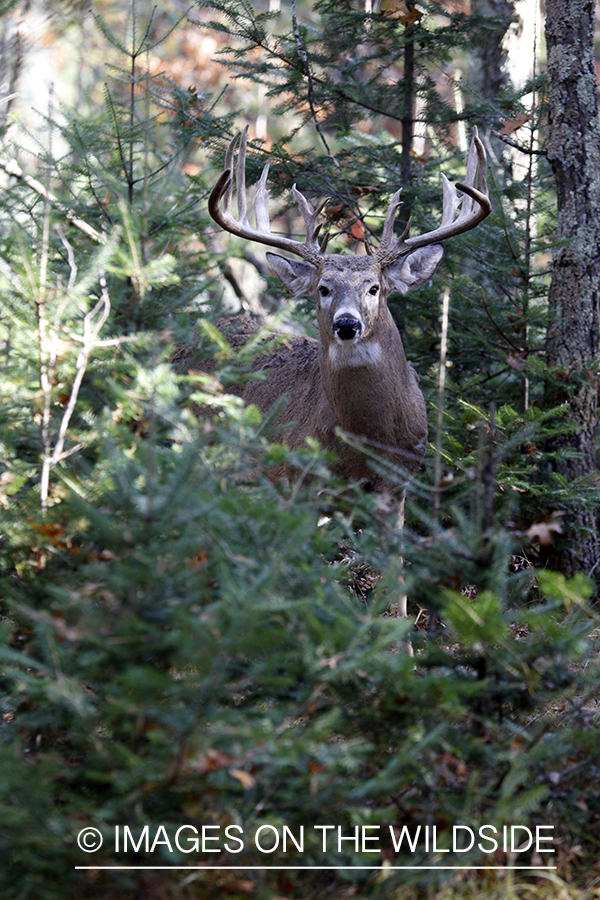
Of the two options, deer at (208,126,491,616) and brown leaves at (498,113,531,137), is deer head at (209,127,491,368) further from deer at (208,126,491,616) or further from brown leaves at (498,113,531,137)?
brown leaves at (498,113,531,137)

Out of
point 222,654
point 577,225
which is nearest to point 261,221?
point 577,225

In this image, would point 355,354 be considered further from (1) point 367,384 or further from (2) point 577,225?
(2) point 577,225

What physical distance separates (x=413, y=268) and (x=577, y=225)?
1.39 m

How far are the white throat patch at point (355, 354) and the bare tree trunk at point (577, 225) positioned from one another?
1530 mm

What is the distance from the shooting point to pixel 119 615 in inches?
106

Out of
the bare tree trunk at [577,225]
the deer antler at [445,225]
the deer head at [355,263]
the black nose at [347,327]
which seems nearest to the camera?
the black nose at [347,327]

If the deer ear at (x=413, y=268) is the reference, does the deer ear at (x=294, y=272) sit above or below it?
above

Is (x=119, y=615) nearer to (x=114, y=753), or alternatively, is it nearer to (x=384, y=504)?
(x=114, y=753)

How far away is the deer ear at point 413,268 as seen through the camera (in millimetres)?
6266

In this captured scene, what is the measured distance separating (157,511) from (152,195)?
293 cm

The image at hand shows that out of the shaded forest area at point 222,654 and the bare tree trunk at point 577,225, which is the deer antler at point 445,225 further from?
the shaded forest area at point 222,654

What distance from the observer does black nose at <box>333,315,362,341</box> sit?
5.49 meters

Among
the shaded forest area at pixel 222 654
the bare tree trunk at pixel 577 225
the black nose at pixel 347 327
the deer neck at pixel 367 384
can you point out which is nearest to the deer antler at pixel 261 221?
the deer neck at pixel 367 384

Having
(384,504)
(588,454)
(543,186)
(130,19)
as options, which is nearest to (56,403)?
(384,504)
